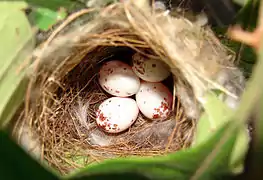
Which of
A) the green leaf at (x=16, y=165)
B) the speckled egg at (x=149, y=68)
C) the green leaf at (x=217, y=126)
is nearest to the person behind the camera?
the green leaf at (x=16, y=165)

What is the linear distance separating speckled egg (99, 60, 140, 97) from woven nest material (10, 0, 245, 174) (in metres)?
0.03

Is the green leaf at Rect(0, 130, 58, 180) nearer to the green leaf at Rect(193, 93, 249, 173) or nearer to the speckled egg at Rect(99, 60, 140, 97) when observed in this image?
the green leaf at Rect(193, 93, 249, 173)

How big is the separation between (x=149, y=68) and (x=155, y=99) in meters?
0.08

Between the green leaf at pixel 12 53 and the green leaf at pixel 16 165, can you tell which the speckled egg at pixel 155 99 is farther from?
the green leaf at pixel 16 165

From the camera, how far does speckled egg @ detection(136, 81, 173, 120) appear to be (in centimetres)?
93

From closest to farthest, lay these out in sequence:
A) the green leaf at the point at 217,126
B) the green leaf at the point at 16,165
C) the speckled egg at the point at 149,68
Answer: the green leaf at the point at 16,165 < the green leaf at the point at 217,126 < the speckled egg at the point at 149,68

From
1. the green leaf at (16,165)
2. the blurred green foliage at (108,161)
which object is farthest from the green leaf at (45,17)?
the green leaf at (16,165)

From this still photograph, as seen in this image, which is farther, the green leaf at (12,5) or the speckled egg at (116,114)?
the speckled egg at (116,114)

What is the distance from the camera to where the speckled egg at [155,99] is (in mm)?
926

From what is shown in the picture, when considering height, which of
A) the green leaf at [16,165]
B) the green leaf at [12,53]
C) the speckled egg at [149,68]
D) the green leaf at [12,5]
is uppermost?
the green leaf at [12,5]

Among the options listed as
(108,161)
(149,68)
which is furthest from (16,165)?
(149,68)

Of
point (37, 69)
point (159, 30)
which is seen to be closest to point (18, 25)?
point (37, 69)

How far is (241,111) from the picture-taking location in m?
0.49

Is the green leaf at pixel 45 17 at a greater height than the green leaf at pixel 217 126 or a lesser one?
greater
